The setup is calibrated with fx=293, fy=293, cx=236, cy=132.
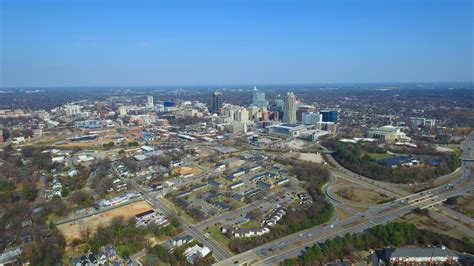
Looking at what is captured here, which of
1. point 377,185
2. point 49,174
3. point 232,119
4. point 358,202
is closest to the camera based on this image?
point 358,202

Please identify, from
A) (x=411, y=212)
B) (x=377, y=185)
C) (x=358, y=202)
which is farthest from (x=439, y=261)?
(x=377, y=185)

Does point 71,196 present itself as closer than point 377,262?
No

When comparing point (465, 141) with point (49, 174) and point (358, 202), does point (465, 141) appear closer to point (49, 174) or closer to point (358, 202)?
point (358, 202)

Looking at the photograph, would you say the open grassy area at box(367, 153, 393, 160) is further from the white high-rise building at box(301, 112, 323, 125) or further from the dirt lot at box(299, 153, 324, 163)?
the white high-rise building at box(301, 112, 323, 125)

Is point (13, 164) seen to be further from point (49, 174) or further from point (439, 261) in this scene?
point (439, 261)

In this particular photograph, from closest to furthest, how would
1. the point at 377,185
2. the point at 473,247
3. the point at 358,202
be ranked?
the point at 473,247, the point at 358,202, the point at 377,185

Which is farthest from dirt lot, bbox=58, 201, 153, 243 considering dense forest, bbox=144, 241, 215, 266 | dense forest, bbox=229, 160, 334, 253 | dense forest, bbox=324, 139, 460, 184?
dense forest, bbox=324, 139, 460, 184
